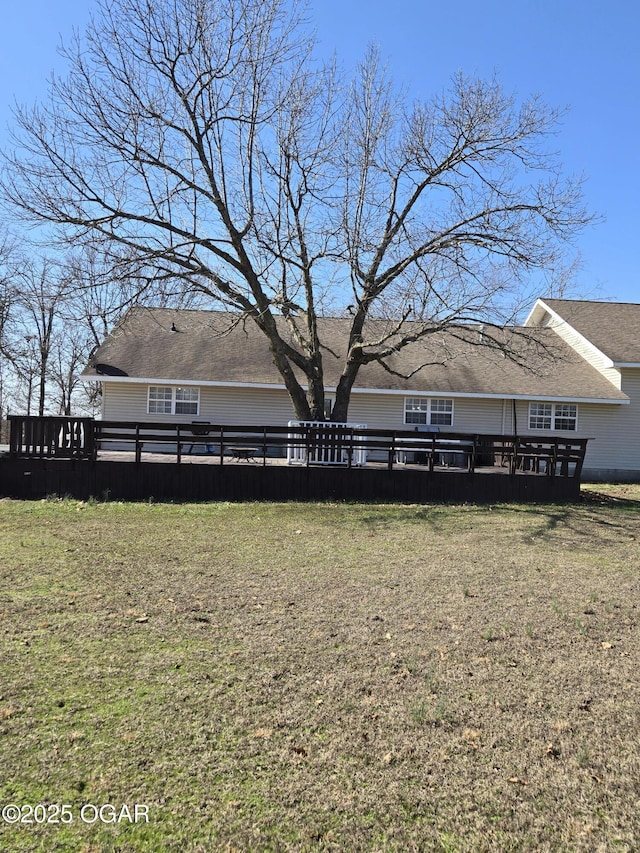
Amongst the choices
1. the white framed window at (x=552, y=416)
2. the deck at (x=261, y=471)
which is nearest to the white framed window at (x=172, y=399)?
the deck at (x=261, y=471)

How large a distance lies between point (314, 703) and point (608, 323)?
2239 cm

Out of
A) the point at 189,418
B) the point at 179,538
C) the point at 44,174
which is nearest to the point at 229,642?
the point at 179,538

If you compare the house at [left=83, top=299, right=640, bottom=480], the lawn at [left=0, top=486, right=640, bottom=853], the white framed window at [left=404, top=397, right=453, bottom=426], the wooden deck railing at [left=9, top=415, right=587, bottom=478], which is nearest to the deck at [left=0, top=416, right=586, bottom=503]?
the wooden deck railing at [left=9, top=415, right=587, bottom=478]

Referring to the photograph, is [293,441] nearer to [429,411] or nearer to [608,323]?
[429,411]

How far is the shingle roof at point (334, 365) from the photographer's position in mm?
19359

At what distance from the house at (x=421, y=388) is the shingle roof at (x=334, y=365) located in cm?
3

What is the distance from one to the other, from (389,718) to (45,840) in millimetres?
1852

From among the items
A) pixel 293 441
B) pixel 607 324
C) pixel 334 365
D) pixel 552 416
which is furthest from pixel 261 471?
pixel 607 324

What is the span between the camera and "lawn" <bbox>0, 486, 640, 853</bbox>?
2.74 meters

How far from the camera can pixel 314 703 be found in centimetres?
379

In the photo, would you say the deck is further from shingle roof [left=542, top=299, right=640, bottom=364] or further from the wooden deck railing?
shingle roof [left=542, top=299, right=640, bottom=364]

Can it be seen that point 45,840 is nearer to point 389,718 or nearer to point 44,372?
point 389,718

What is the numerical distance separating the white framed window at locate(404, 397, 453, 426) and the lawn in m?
12.9

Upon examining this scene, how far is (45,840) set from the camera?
256cm
